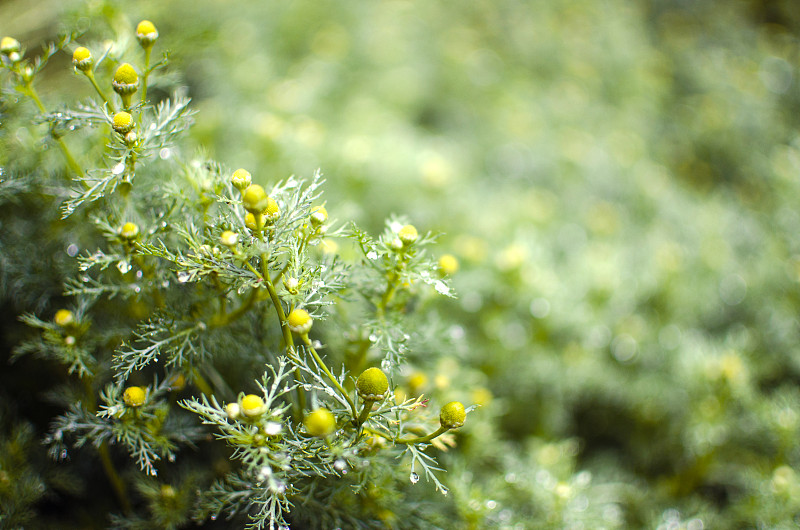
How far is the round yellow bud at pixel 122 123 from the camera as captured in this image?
60cm

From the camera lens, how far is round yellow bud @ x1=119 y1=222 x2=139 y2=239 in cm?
63

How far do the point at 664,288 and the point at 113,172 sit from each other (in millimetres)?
1456

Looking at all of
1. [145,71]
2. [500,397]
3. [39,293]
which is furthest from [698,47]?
[39,293]

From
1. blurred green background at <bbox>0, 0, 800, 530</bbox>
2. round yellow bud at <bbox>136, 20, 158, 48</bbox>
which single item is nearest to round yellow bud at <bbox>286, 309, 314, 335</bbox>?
blurred green background at <bbox>0, 0, 800, 530</bbox>

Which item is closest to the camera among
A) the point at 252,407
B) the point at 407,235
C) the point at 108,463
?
the point at 252,407

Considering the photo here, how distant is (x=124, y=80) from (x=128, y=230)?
0.19 meters

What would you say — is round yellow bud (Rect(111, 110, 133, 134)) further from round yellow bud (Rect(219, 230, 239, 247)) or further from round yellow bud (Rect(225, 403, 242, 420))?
round yellow bud (Rect(225, 403, 242, 420))

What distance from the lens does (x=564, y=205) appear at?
75.5 inches

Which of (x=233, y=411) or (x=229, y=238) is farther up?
(x=229, y=238)

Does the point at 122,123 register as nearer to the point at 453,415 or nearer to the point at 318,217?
the point at 318,217

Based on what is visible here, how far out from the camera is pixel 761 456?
47.1 inches

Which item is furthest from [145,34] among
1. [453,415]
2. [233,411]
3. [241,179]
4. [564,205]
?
[564,205]

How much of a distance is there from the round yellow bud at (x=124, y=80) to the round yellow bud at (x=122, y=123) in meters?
0.05

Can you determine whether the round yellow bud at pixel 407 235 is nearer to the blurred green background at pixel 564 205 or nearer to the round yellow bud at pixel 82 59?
the blurred green background at pixel 564 205
